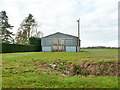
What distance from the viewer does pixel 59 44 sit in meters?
31.6

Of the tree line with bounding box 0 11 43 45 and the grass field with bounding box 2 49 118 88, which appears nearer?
the grass field with bounding box 2 49 118 88

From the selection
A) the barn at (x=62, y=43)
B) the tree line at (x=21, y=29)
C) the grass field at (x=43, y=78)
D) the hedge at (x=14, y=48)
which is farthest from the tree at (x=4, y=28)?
the grass field at (x=43, y=78)

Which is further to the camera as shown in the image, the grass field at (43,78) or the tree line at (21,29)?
the tree line at (21,29)

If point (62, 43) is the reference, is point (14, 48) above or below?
below

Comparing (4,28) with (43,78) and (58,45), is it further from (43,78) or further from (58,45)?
(43,78)

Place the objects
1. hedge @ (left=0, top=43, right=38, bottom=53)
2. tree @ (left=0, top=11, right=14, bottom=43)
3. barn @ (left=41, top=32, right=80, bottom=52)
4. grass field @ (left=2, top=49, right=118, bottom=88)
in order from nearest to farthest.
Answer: grass field @ (left=2, top=49, right=118, bottom=88) < hedge @ (left=0, top=43, right=38, bottom=53) < barn @ (left=41, top=32, right=80, bottom=52) < tree @ (left=0, top=11, right=14, bottom=43)

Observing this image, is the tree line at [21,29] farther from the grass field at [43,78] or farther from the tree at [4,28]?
the grass field at [43,78]

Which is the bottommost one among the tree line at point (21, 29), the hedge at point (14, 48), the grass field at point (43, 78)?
the grass field at point (43, 78)

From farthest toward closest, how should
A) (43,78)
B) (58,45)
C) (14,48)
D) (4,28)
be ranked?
1. (4,28)
2. (58,45)
3. (14,48)
4. (43,78)

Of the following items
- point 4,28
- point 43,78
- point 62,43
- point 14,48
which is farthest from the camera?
point 4,28

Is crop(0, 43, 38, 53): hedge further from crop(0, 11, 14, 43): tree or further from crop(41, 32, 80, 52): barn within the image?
crop(0, 11, 14, 43): tree

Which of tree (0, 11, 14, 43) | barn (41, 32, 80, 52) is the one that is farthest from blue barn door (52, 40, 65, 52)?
tree (0, 11, 14, 43)

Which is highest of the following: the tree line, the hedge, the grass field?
the tree line

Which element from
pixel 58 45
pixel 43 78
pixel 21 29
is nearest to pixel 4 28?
pixel 21 29
